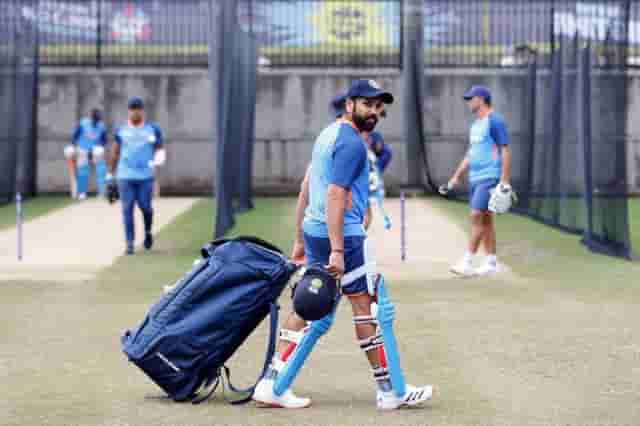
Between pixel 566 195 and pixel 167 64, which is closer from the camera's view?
pixel 566 195

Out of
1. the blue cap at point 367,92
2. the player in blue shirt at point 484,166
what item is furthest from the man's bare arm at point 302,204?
the player in blue shirt at point 484,166

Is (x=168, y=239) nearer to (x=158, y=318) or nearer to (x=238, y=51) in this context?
(x=238, y=51)

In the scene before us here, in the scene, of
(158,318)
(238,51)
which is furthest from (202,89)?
(158,318)

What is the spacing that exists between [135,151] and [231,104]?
10.2 feet

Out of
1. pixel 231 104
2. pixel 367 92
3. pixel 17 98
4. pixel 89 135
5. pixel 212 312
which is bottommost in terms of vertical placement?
pixel 212 312

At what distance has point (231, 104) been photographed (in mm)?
18609

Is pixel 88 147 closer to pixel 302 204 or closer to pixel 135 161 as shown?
pixel 135 161

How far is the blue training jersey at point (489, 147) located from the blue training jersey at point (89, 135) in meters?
13.6

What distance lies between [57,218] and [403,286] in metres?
9.90

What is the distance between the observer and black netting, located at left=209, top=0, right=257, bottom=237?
16.2 m

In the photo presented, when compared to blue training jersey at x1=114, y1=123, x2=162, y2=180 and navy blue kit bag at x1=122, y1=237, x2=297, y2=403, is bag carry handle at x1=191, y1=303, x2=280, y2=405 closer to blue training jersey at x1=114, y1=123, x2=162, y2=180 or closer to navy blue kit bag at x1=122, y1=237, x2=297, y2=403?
navy blue kit bag at x1=122, y1=237, x2=297, y2=403

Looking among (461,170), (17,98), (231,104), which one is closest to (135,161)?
(231,104)

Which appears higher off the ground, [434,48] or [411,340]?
[434,48]

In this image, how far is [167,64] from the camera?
2769 cm
